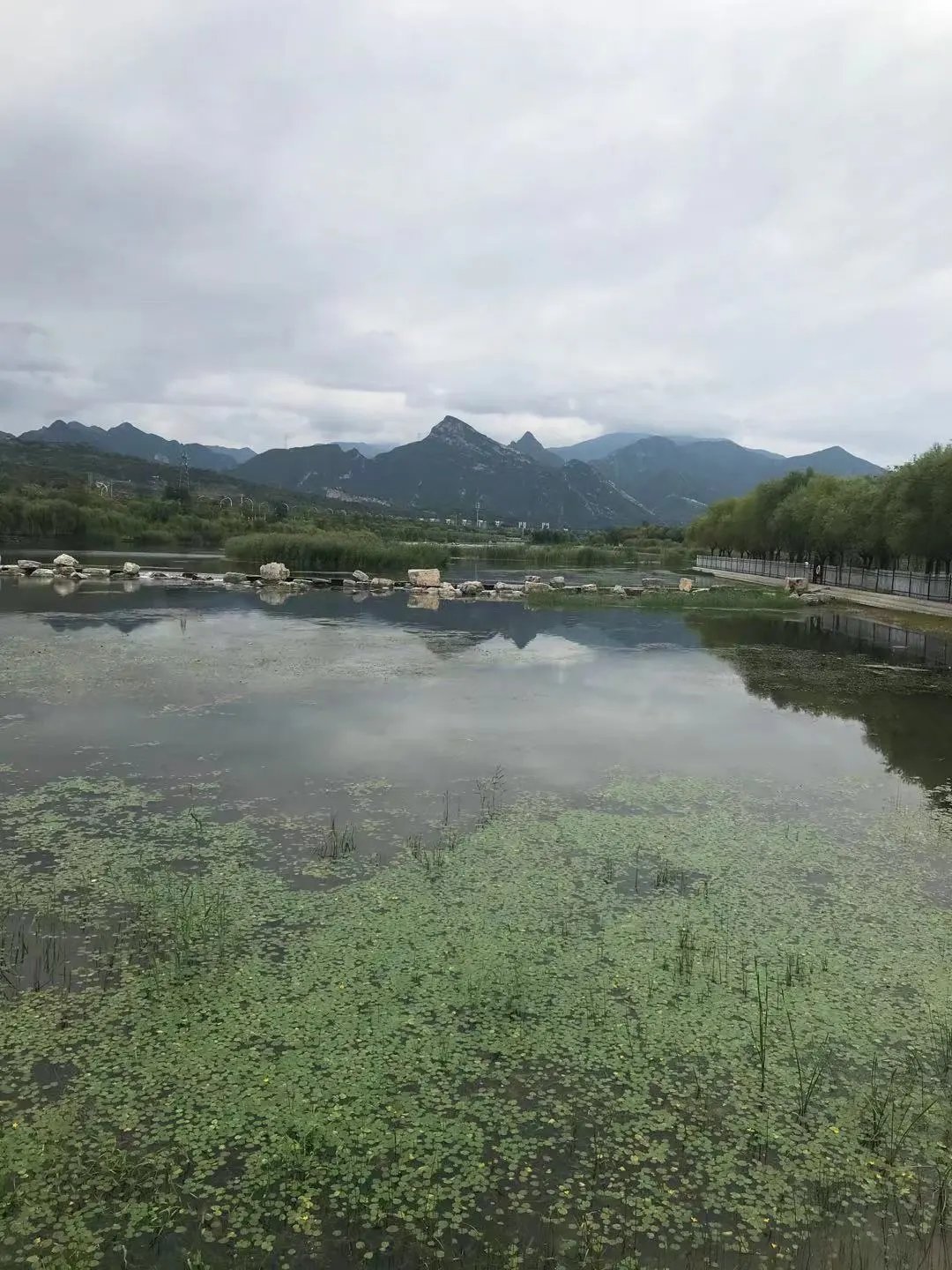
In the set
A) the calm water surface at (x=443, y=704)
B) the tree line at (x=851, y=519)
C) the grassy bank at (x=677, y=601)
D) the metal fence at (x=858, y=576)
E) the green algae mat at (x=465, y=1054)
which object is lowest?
the green algae mat at (x=465, y=1054)

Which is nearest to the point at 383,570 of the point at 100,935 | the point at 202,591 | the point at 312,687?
the point at 202,591

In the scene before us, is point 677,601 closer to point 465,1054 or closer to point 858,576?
point 858,576

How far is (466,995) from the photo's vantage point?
725 centimetres

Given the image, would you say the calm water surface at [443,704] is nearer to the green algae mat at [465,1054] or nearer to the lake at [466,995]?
the lake at [466,995]

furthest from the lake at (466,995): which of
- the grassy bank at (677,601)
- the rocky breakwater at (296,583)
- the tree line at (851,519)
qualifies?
the rocky breakwater at (296,583)

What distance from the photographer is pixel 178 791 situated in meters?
12.3

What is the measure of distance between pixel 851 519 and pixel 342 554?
35.3m

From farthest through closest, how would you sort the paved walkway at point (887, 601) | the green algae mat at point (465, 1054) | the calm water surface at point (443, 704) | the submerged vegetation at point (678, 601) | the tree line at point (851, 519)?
the submerged vegetation at point (678, 601) → the paved walkway at point (887, 601) → the tree line at point (851, 519) → the calm water surface at point (443, 704) → the green algae mat at point (465, 1054)

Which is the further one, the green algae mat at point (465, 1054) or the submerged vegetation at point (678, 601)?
the submerged vegetation at point (678, 601)

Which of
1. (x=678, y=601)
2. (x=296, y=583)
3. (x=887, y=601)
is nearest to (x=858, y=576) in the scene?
(x=887, y=601)

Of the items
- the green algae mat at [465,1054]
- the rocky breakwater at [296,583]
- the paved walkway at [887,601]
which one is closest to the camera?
the green algae mat at [465,1054]

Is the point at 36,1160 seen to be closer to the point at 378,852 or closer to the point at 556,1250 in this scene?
the point at 556,1250

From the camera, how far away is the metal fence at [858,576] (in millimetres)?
46375

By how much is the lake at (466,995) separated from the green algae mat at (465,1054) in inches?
1.0
